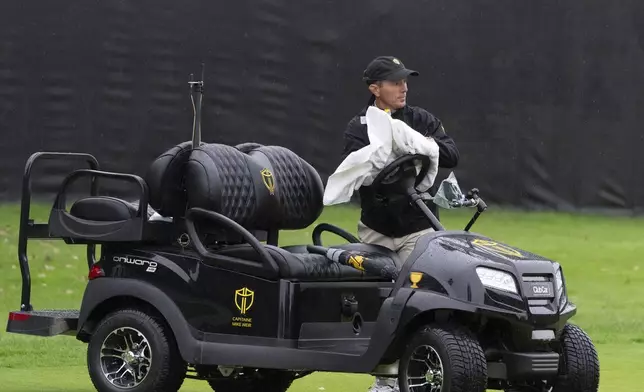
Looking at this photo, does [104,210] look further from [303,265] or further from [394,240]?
[394,240]

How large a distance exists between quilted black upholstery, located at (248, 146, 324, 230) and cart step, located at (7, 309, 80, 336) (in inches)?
41.1

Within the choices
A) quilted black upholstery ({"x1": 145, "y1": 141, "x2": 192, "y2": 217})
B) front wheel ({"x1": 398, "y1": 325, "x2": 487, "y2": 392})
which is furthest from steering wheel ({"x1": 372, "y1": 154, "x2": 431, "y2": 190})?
quilted black upholstery ({"x1": 145, "y1": 141, "x2": 192, "y2": 217})

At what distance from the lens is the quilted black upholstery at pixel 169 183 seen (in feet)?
22.0

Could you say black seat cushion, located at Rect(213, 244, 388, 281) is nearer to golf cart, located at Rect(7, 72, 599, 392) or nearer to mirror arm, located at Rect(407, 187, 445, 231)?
golf cart, located at Rect(7, 72, 599, 392)

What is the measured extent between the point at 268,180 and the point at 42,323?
3.96 feet

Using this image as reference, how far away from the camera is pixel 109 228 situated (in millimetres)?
6730

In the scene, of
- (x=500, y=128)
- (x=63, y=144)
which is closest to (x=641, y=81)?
(x=500, y=128)

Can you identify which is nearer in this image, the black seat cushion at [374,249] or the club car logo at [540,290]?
the club car logo at [540,290]

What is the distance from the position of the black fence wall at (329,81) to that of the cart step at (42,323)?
5325 millimetres

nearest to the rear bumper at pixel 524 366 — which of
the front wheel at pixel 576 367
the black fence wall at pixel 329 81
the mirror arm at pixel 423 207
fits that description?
the front wheel at pixel 576 367

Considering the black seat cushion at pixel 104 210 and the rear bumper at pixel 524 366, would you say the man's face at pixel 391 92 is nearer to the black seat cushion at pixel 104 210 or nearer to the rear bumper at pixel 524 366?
the black seat cushion at pixel 104 210

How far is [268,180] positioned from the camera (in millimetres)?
6863

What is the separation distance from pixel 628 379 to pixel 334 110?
17.9 ft

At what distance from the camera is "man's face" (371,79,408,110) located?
680cm
